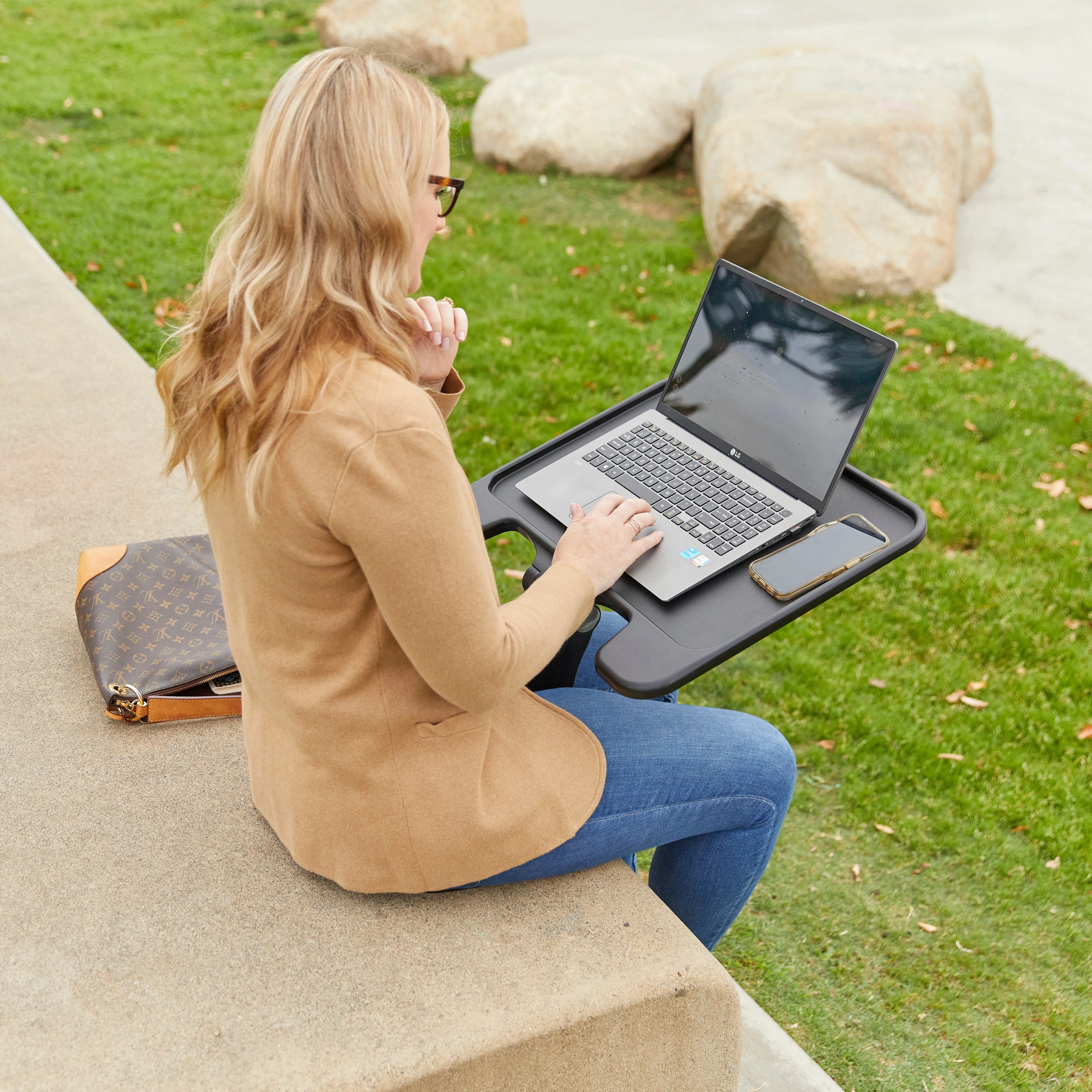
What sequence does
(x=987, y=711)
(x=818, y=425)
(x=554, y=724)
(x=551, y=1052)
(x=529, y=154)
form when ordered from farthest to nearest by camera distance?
(x=529, y=154), (x=987, y=711), (x=818, y=425), (x=554, y=724), (x=551, y=1052)

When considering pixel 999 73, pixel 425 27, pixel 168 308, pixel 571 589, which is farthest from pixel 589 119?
pixel 571 589

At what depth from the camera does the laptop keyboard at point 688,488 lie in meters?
2.15

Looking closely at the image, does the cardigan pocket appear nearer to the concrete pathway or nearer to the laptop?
the laptop

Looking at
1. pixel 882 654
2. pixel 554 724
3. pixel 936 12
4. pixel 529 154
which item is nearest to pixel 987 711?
pixel 882 654

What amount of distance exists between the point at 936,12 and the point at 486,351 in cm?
785

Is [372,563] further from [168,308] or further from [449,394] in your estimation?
[168,308]

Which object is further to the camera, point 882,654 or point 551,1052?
point 882,654

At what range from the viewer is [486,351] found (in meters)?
5.56

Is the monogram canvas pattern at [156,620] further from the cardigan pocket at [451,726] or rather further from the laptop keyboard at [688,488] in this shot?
the laptop keyboard at [688,488]

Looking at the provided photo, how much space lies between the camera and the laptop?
2.09m

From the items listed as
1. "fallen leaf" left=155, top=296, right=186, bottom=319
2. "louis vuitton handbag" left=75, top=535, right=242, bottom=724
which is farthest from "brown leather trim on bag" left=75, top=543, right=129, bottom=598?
"fallen leaf" left=155, top=296, right=186, bottom=319

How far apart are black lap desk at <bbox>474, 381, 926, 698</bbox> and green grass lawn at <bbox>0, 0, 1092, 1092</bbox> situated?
1.02 metres

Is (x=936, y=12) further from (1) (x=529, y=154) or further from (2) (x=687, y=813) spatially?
(2) (x=687, y=813)

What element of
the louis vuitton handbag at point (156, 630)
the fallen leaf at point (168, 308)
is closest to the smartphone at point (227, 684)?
the louis vuitton handbag at point (156, 630)
